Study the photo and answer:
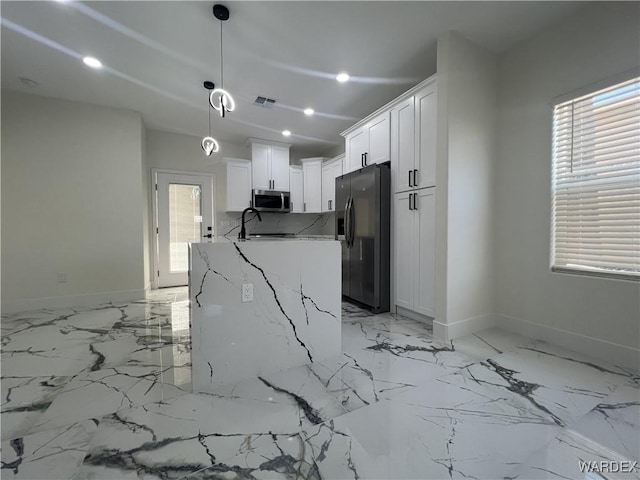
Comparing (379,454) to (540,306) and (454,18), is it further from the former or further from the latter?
(454,18)

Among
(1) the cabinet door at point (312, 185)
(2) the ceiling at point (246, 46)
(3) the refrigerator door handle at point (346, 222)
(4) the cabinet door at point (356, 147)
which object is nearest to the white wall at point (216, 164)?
(1) the cabinet door at point (312, 185)

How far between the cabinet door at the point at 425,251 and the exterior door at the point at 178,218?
138 inches

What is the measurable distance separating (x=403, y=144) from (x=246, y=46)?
5.98ft

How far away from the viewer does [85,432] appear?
136 cm

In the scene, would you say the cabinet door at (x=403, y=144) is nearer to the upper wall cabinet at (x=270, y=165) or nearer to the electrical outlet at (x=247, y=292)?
the electrical outlet at (x=247, y=292)

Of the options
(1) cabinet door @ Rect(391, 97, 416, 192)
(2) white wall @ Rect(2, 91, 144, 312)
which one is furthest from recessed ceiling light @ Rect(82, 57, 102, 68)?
(1) cabinet door @ Rect(391, 97, 416, 192)

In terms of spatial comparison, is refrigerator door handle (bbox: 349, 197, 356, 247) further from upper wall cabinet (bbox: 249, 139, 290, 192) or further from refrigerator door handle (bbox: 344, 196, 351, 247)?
upper wall cabinet (bbox: 249, 139, 290, 192)

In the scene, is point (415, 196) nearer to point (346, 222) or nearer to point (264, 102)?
point (346, 222)

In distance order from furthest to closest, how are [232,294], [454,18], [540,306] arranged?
[540,306] → [454,18] → [232,294]

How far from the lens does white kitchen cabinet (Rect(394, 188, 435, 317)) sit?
9.11 feet

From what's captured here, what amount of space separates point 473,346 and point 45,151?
5.28 metres

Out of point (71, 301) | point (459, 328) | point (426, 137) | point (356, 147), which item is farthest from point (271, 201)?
point (459, 328)

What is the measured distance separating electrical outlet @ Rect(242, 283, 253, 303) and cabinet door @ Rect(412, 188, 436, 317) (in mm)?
1822

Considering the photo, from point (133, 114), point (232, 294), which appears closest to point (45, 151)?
point (133, 114)
